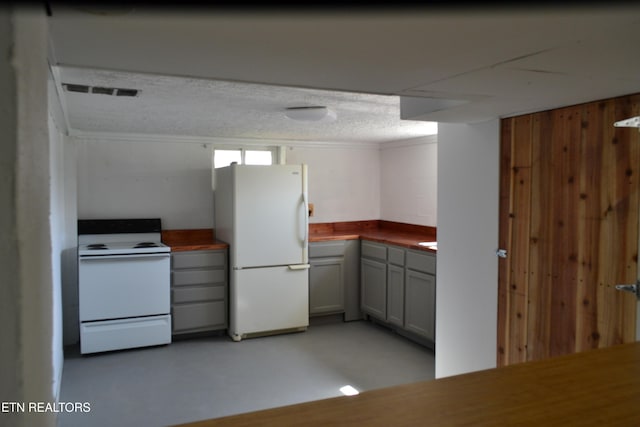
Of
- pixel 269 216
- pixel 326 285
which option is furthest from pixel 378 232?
pixel 269 216

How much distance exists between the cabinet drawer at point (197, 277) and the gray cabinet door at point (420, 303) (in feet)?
5.75

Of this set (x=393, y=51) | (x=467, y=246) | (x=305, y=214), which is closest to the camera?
(x=393, y=51)

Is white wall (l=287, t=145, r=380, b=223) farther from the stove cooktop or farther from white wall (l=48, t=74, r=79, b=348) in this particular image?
white wall (l=48, t=74, r=79, b=348)

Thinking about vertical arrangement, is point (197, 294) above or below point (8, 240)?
below

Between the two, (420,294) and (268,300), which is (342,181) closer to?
(268,300)

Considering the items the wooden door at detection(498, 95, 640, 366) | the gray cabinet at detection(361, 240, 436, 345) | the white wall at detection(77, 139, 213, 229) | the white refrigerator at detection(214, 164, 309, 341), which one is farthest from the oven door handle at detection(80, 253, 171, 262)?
the wooden door at detection(498, 95, 640, 366)

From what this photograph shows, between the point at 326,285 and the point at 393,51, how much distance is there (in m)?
3.74

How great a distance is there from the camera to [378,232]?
536cm

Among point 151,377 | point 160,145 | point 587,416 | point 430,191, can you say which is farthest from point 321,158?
point 587,416

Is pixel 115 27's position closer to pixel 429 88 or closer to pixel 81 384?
pixel 429 88

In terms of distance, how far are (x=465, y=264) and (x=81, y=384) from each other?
282 centimetres

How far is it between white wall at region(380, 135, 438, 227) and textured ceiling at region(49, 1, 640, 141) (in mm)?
2456

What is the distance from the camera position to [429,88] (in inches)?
70.5

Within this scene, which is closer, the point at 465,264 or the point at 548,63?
the point at 548,63
